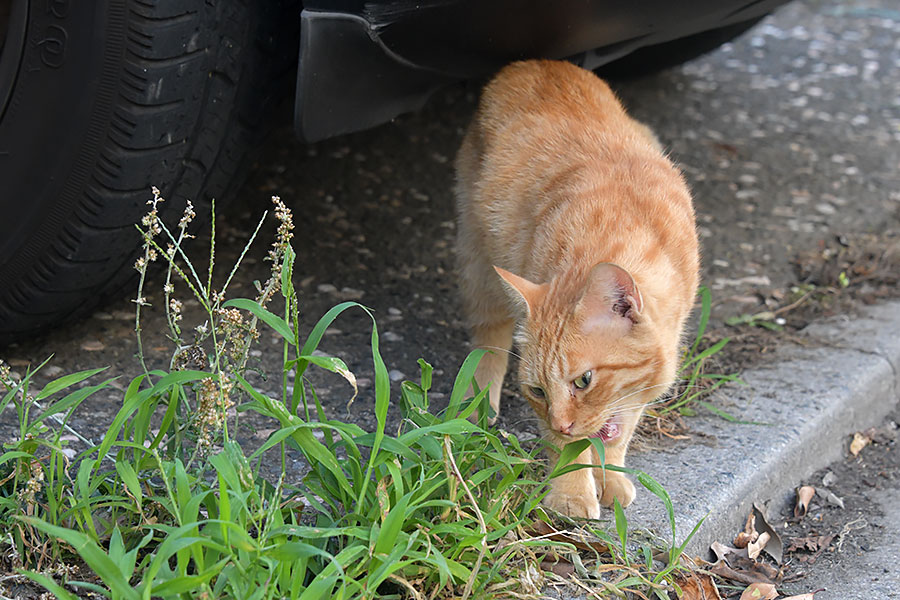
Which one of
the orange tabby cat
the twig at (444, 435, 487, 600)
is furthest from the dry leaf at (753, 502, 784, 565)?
the twig at (444, 435, 487, 600)

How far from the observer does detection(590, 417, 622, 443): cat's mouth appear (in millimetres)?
2314

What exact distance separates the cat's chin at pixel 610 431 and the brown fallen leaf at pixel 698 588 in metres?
0.37

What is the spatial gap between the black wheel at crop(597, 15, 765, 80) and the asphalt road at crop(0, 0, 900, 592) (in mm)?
558

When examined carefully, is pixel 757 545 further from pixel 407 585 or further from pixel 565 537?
pixel 407 585

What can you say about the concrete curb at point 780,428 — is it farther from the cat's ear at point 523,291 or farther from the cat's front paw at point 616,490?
the cat's ear at point 523,291

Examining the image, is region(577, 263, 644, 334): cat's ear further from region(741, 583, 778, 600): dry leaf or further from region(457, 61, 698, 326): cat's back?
region(741, 583, 778, 600): dry leaf

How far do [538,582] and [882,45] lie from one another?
521cm

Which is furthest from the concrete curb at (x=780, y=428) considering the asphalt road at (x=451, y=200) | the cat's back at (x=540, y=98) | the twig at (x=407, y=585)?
the cat's back at (x=540, y=98)

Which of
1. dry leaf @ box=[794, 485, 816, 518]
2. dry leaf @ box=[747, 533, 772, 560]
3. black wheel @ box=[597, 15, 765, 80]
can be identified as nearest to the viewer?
dry leaf @ box=[747, 533, 772, 560]

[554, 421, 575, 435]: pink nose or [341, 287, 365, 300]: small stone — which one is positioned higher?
[554, 421, 575, 435]: pink nose

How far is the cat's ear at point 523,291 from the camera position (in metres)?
2.18

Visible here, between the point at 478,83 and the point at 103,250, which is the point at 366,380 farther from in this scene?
the point at 478,83

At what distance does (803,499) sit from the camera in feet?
8.55

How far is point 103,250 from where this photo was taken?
259cm
